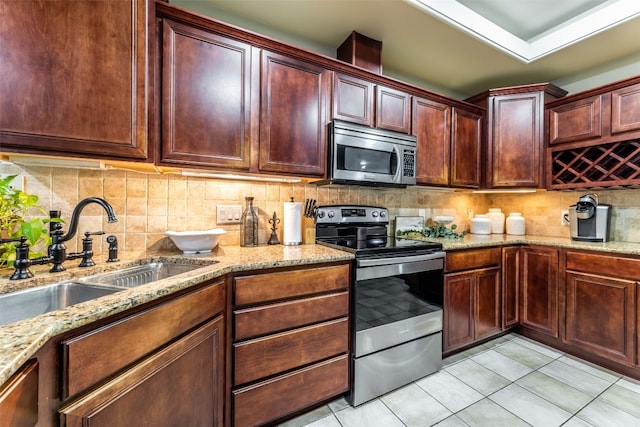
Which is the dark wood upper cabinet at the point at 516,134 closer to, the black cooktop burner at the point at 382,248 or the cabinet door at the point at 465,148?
the cabinet door at the point at 465,148

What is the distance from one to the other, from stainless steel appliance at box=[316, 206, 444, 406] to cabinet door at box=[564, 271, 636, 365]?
1.14 metres

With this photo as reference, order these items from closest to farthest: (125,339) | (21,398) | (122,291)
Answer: (21,398) → (125,339) → (122,291)

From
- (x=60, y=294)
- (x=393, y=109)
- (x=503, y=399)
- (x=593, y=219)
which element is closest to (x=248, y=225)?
(x=60, y=294)

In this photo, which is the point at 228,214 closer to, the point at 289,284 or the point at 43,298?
the point at 289,284

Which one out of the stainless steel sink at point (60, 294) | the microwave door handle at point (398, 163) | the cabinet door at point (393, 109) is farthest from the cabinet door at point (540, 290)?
the stainless steel sink at point (60, 294)

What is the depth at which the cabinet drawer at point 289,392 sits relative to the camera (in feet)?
4.37

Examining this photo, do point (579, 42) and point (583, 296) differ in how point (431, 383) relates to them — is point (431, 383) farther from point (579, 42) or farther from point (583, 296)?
point (579, 42)

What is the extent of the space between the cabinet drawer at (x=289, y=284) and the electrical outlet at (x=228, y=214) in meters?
0.67

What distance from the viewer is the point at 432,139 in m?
2.35

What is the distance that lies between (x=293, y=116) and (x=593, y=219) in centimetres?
263

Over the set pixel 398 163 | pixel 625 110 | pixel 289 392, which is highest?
pixel 625 110

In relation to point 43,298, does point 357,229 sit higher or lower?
higher

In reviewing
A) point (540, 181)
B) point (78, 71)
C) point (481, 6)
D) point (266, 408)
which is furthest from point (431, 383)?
point (481, 6)

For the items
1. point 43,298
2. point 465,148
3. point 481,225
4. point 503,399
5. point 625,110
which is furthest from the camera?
point 481,225
